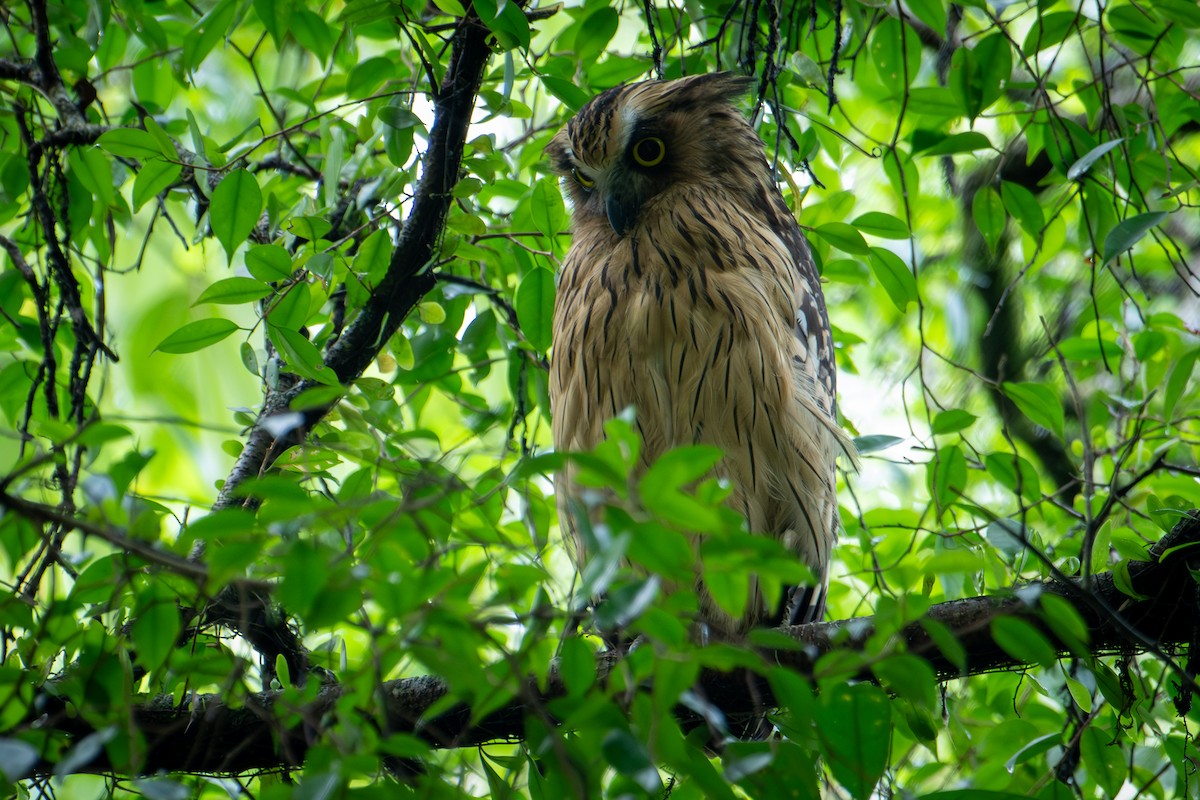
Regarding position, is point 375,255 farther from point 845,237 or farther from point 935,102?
point 935,102

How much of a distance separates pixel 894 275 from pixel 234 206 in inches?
55.6

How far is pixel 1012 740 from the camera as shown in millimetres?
2012

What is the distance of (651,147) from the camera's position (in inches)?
102

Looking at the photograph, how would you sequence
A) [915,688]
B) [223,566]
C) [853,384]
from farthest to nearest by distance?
[853,384] → [915,688] → [223,566]

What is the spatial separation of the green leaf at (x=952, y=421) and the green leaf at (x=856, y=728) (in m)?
1.07

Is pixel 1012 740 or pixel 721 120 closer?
pixel 1012 740

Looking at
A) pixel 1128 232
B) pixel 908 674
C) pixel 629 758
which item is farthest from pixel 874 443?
pixel 629 758

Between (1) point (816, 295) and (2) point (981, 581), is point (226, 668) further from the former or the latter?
(1) point (816, 295)

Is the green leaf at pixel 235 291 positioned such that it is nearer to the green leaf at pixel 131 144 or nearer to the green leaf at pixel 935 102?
the green leaf at pixel 131 144

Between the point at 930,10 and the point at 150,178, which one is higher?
the point at 930,10

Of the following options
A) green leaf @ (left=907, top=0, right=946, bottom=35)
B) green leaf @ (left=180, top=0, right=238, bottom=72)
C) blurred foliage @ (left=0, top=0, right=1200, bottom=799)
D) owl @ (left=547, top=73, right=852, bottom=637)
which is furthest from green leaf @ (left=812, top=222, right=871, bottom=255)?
green leaf @ (left=180, top=0, right=238, bottom=72)

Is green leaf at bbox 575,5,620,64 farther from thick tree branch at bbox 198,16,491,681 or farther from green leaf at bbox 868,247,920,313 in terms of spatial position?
green leaf at bbox 868,247,920,313

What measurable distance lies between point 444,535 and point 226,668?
0.28 m

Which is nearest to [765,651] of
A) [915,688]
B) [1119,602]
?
[1119,602]
